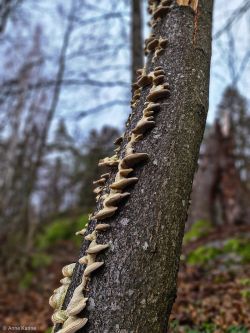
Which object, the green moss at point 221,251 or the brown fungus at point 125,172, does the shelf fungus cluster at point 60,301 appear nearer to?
the brown fungus at point 125,172

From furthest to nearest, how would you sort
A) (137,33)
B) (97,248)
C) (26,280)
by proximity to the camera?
(26,280), (137,33), (97,248)

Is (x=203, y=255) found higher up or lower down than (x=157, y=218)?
higher up

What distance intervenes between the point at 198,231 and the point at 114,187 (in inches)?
333

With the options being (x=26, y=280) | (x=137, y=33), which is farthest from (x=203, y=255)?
(x=137, y=33)

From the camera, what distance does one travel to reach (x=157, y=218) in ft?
5.78

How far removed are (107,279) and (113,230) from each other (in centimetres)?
24

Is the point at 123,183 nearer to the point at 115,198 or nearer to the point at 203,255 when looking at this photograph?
the point at 115,198

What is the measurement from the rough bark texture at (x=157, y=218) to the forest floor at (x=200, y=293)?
104 centimetres

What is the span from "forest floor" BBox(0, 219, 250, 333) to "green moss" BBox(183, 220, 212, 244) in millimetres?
245

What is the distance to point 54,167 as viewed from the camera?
3322 centimetres

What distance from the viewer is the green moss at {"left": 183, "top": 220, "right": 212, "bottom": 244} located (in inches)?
370

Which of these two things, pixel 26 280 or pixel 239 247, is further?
pixel 26 280

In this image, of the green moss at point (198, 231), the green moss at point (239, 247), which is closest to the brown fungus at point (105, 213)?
the green moss at point (239, 247)

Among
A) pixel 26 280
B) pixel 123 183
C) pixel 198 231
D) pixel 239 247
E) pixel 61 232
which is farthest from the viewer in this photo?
pixel 61 232
